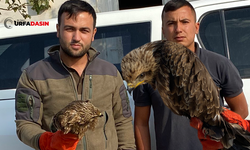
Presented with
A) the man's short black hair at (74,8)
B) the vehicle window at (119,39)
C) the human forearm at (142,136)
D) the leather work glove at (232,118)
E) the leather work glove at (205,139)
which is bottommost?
the human forearm at (142,136)

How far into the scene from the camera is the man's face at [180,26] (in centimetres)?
260

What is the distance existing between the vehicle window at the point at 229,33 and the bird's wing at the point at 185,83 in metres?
1.19

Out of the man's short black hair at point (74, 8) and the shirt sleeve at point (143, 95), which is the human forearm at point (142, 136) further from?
the man's short black hair at point (74, 8)

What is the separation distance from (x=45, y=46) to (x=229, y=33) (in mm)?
1996

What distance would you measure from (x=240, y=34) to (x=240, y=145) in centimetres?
149

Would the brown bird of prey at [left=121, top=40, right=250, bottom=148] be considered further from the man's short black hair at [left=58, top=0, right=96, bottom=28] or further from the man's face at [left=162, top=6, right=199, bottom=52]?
the man's short black hair at [left=58, top=0, right=96, bottom=28]

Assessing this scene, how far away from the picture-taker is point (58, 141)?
2145 millimetres

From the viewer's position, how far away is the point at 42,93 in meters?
2.46

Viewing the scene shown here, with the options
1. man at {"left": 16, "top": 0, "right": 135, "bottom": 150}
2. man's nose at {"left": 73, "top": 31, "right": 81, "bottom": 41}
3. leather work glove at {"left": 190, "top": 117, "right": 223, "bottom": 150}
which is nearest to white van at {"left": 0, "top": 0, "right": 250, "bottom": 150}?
man at {"left": 16, "top": 0, "right": 135, "bottom": 150}

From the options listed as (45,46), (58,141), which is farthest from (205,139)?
(45,46)

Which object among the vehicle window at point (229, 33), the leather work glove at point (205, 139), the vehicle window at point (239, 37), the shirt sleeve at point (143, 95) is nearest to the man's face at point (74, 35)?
the shirt sleeve at point (143, 95)

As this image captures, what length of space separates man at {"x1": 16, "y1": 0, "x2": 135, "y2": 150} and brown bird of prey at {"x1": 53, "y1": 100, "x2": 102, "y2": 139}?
400 millimetres

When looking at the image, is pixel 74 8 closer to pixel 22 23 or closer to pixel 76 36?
pixel 76 36

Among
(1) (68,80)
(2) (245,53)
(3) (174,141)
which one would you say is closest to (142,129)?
(3) (174,141)
